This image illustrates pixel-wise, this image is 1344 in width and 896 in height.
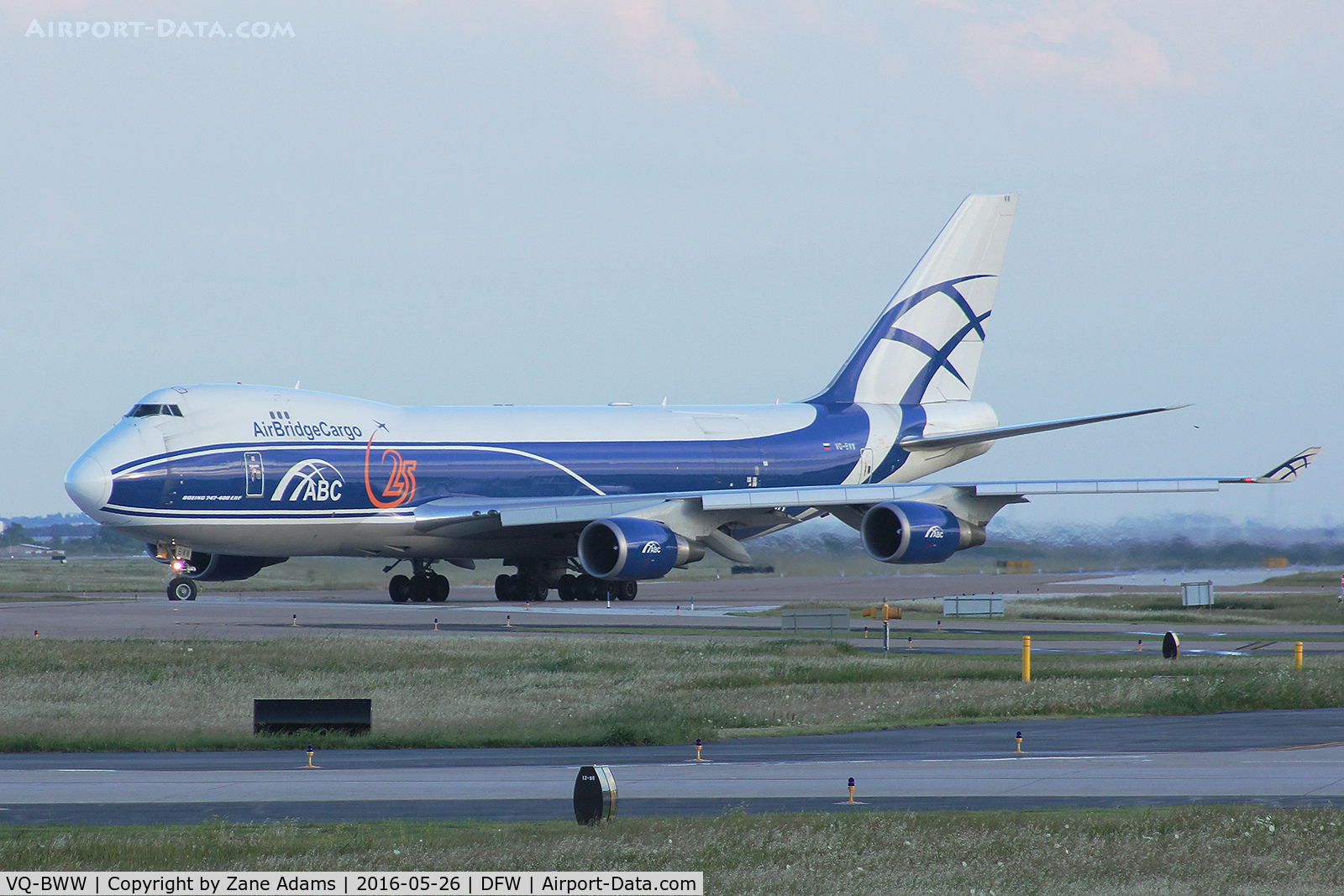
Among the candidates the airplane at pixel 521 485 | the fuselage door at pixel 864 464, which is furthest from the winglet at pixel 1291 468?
the fuselage door at pixel 864 464

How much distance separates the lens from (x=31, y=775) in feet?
53.9

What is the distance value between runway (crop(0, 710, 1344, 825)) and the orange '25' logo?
2238 cm

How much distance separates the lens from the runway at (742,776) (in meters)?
14.0

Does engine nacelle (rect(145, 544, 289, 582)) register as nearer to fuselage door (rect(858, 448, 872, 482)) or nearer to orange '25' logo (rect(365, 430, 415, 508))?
orange '25' logo (rect(365, 430, 415, 508))

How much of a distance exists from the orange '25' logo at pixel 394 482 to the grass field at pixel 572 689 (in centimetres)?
1035

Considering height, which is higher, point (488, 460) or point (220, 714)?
point (488, 460)

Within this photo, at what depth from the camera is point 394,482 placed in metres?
41.4

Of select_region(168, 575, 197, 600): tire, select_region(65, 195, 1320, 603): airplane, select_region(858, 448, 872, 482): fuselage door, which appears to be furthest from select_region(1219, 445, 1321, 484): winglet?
select_region(168, 575, 197, 600): tire

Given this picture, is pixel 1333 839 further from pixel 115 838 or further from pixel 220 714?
pixel 220 714

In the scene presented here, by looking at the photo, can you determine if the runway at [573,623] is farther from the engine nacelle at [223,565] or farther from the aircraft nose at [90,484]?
the aircraft nose at [90,484]

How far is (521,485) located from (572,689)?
1967 centimetres

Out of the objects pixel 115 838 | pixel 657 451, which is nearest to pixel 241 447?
pixel 657 451

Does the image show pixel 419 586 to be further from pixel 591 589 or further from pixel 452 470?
pixel 452 470

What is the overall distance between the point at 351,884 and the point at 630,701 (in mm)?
12934
